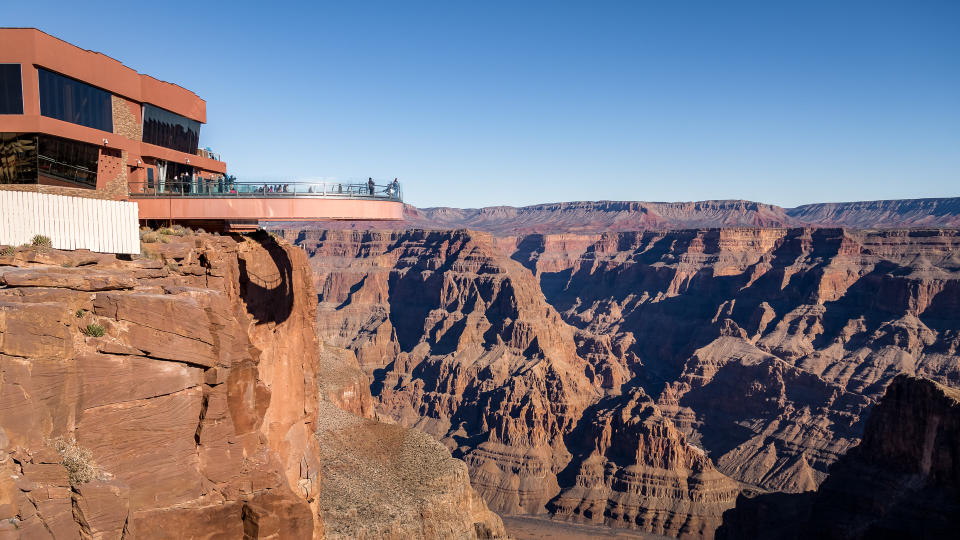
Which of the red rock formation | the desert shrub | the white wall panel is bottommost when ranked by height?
the red rock formation

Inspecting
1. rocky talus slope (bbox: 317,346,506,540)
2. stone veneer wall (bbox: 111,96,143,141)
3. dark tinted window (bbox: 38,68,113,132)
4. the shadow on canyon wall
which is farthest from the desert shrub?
rocky talus slope (bbox: 317,346,506,540)

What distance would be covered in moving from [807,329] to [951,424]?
105240mm

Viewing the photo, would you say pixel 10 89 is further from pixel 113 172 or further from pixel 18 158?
pixel 113 172

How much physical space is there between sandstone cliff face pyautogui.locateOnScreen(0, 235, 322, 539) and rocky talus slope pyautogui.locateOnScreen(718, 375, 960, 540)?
2271 inches

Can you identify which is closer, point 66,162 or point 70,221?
point 70,221

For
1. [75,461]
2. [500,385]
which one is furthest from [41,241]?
[500,385]

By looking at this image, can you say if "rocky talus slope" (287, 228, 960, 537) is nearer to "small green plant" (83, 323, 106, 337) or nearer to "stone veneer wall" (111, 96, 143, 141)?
"stone veneer wall" (111, 96, 143, 141)

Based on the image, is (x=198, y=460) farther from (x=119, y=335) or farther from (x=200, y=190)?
(x=200, y=190)

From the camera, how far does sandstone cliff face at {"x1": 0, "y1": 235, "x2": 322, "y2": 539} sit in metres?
12.6

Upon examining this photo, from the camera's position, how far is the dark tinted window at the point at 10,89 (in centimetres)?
2488

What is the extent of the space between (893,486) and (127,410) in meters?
68.0

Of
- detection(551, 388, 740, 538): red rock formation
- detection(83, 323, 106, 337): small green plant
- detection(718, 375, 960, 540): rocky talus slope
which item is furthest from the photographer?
detection(551, 388, 740, 538): red rock formation

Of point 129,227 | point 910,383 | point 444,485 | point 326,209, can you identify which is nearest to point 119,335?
point 129,227

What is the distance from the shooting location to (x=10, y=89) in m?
25.0
